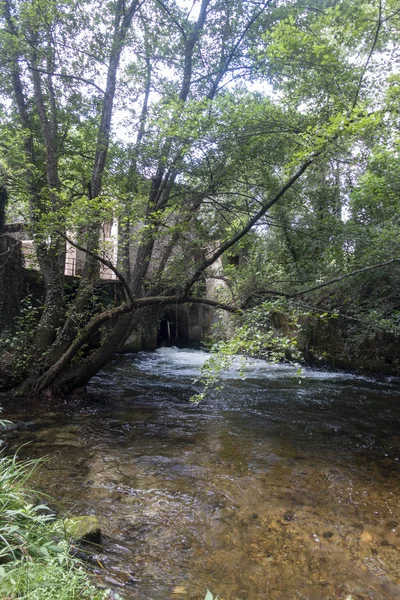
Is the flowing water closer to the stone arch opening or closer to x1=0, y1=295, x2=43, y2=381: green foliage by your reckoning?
x1=0, y1=295, x2=43, y2=381: green foliage

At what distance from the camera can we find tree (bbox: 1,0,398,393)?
4926 mm

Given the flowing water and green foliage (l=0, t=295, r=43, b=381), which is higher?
green foliage (l=0, t=295, r=43, b=381)

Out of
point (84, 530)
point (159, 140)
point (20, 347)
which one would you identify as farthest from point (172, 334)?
point (84, 530)

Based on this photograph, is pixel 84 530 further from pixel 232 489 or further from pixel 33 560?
pixel 232 489

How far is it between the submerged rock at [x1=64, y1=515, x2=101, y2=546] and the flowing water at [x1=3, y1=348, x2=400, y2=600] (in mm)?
130

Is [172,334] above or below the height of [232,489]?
above

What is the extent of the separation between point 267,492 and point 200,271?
3.47 m

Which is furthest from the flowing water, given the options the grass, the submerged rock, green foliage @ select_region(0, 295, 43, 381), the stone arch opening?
the stone arch opening

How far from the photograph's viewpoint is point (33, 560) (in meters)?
1.99

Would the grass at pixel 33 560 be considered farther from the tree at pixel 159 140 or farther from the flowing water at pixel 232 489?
the tree at pixel 159 140

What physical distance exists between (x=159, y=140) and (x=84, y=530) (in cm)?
534

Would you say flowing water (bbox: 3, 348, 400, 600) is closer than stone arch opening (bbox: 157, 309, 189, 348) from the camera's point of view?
Yes

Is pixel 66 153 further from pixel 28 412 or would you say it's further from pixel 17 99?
pixel 28 412

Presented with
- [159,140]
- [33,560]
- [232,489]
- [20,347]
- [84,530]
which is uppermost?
[159,140]
